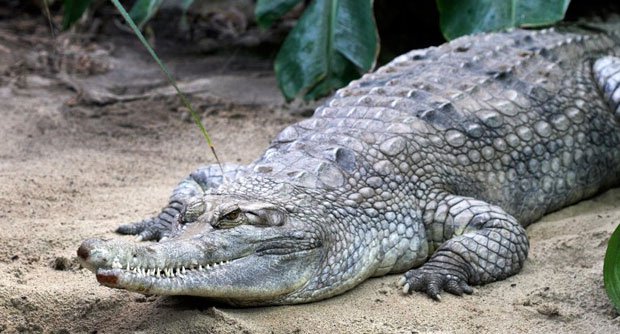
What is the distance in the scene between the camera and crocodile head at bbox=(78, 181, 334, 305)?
11.2 feet

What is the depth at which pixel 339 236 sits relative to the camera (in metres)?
4.32

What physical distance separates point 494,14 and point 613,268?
2991 mm

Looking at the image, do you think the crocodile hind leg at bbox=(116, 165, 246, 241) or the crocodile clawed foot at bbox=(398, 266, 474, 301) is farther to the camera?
the crocodile hind leg at bbox=(116, 165, 246, 241)

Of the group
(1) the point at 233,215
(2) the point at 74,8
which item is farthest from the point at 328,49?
(1) the point at 233,215

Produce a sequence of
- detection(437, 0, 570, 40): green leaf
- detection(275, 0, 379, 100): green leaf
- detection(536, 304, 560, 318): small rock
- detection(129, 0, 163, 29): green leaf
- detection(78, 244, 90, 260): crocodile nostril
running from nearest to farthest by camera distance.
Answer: detection(78, 244, 90, 260): crocodile nostril, detection(536, 304, 560, 318): small rock, detection(437, 0, 570, 40): green leaf, detection(275, 0, 379, 100): green leaf, detection(129, 0, 163, 29): green leaf

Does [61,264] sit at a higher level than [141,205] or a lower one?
higher

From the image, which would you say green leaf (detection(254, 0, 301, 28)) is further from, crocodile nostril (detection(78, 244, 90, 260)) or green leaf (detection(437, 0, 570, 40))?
crocodile nostril (detection(78, 244, 90, 260))

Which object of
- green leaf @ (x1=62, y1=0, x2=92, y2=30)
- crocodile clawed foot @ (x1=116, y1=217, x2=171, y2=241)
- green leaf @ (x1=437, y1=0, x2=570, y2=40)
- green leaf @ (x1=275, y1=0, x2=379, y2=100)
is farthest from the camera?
green leaf @ (x1=62, y1=0, x2=92, y2=30)

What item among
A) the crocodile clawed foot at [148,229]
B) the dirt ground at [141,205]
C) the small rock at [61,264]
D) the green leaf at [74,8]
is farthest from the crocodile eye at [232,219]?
the green leaf at [74,8]

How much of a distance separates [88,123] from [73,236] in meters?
2.48

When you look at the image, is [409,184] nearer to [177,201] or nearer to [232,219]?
[232,219]

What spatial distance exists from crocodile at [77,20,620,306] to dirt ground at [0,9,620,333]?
0.50 feet

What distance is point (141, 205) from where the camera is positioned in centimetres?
549

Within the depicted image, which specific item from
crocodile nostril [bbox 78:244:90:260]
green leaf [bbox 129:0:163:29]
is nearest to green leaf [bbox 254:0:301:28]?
green leaf [bbox 129:0:163:29]
